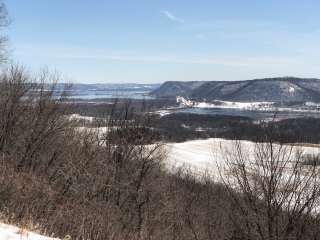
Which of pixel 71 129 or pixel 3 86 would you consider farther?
pixel 71 129

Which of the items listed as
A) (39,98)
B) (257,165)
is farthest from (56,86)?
(257,165)

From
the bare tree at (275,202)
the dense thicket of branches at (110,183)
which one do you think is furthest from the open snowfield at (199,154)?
the bare tree at (275,202)

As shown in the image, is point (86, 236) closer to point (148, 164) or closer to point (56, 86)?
point (56, 86)

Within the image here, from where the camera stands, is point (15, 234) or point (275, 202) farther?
point (275, 202)

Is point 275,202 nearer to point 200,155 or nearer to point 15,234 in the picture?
point 15,234

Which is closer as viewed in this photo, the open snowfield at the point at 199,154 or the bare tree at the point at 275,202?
the bare tree at the point at 275,202

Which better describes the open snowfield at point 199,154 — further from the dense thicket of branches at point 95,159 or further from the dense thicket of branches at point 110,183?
the dense thicket of branches at point 95,159

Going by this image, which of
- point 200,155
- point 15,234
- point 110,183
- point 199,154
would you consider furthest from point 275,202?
point 199,154

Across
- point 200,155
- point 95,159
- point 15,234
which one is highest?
point 15,234
